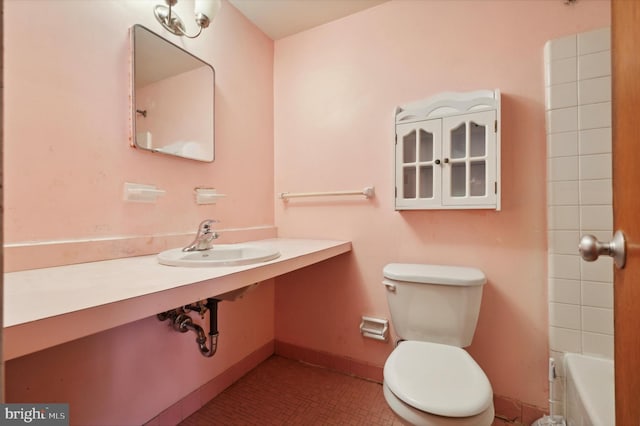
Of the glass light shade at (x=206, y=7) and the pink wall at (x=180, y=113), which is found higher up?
the glass light shade at (x=206, y=7)

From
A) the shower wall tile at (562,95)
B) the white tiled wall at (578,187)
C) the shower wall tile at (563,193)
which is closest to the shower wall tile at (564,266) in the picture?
the white tiled wall at (578,187)

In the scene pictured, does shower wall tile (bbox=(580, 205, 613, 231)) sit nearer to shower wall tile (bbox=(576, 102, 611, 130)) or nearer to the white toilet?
shower wall tile (bbox=(576, 102, 611, 130))

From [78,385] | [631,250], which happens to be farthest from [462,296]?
[78,385]

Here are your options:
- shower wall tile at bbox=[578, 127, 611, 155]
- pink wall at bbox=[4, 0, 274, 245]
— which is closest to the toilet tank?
shower wall tile at bbox=[578, 127, 611, 155]

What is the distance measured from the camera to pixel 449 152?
53.9 inches

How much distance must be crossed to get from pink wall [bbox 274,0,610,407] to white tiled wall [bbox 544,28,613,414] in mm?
56

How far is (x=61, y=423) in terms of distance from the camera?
600 mm

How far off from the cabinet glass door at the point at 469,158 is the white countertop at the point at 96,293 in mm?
875

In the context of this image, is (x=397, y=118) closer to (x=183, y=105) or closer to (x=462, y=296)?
(x=462, y=296)

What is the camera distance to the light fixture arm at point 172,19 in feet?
4.13

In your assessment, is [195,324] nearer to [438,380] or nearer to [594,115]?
[438,380]

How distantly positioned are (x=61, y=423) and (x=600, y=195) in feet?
6.04

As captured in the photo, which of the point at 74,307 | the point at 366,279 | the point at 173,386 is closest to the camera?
the point at 74,307

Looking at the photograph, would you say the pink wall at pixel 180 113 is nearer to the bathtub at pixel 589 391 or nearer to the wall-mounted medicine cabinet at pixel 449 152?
the wall-mounted medicine cabinet at pixel 449 152
